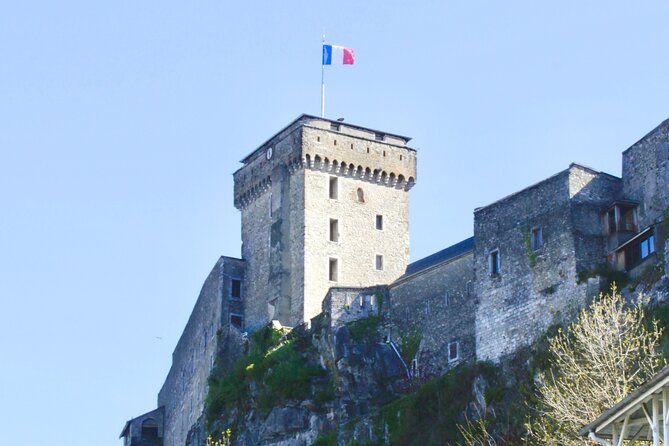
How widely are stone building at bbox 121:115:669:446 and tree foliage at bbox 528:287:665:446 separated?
5261 mm

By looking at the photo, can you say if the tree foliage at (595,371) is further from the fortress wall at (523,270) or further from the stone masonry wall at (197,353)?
the stone masonry wall at (197,353)

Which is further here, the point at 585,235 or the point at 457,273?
the point at 457,273

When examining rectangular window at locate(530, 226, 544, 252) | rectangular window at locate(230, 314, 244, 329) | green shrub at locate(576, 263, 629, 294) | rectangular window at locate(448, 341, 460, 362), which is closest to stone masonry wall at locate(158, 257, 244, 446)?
rectangular window at locate(230, 314, 244, 329)

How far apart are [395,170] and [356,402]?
49.3 ft

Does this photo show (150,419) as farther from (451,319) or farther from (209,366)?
(451,319)

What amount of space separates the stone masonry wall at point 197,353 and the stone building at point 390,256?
112 mm

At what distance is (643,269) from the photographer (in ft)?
178

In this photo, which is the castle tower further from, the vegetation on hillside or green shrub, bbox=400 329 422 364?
green shrub, bbox=400 329 422 364

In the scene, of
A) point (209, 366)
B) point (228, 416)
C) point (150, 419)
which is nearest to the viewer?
point (228, 416)

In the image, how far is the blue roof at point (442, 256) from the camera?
6706 centimetres

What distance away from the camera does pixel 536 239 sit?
2254 inches

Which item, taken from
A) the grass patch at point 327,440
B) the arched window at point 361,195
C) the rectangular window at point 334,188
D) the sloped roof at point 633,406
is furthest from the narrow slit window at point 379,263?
the sloped roof at point 633,406

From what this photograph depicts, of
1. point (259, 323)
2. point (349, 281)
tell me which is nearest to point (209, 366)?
point (259, 323)

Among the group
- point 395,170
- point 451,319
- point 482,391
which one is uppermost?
point 395,170
